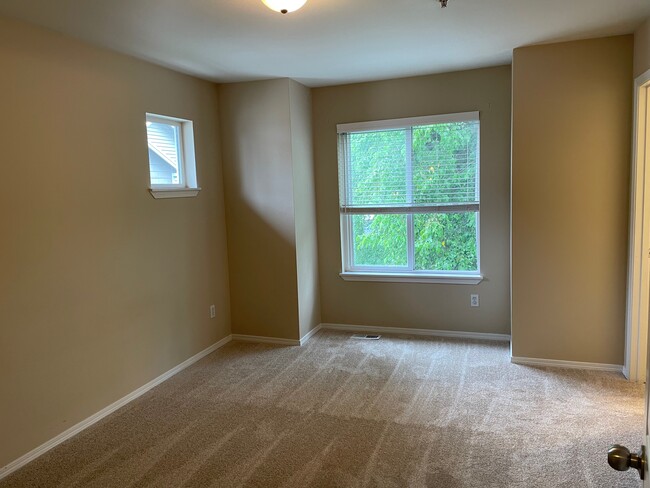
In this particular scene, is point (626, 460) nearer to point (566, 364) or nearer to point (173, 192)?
point (566, 364)

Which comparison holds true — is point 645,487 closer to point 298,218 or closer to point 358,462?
point 358,462

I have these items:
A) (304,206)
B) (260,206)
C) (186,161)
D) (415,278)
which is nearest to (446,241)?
(415,278)

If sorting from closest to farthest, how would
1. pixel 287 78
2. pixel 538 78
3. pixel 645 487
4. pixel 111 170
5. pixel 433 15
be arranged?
pixel 645 487, pixel 433 15, pixel 111 170, pixel 538 78, pixel 287 78

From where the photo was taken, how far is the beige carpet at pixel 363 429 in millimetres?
2402

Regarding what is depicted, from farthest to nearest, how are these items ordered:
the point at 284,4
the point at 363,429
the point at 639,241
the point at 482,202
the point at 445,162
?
1. the point at 445,162
2. the point at 482,202
3. the point at 639,241
4. the point at 363,429
5. the point at 284,4

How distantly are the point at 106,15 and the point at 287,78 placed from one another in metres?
1.78

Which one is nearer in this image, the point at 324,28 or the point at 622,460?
the point at 622,460

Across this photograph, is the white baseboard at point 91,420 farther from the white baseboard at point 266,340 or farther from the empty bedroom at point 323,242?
the white baseboard at point 266,340

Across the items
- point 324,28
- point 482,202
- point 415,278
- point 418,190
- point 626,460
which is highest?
point 324,28

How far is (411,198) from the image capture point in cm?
450

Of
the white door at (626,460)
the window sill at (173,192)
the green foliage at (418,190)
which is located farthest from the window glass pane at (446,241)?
the white door at (626,460)

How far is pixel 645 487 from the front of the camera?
1.02 metres

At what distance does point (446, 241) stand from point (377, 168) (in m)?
0.95

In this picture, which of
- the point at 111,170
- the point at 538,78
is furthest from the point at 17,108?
the point at 538,78
